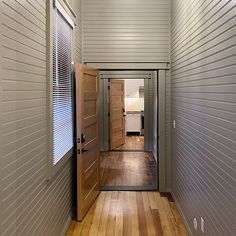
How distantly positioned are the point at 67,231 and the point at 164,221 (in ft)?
3.84

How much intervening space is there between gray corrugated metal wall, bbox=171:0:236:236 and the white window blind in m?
1.36

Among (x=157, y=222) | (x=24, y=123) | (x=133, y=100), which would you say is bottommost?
(x=157, y=222)

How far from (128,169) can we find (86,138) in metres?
2.64

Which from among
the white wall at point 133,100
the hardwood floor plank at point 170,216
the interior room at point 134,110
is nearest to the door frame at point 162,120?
the hardwood floor plank at point 170,216

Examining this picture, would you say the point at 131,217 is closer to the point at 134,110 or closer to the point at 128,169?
the point at 128,169

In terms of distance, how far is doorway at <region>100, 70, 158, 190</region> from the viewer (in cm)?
571

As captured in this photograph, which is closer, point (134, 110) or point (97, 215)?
point (97, 215)

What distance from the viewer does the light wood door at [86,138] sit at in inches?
149

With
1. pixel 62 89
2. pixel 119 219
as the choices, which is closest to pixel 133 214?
pixel 119 219

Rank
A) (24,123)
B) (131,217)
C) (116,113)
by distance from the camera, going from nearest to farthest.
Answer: (24,123)
(131,217)
(116,113)

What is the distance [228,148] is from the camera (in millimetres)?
2092

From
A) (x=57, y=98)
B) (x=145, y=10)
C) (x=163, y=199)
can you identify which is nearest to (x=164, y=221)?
(x=163, y=199)

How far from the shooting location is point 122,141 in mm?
9516

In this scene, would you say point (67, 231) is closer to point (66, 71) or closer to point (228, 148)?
point (66, 71)
